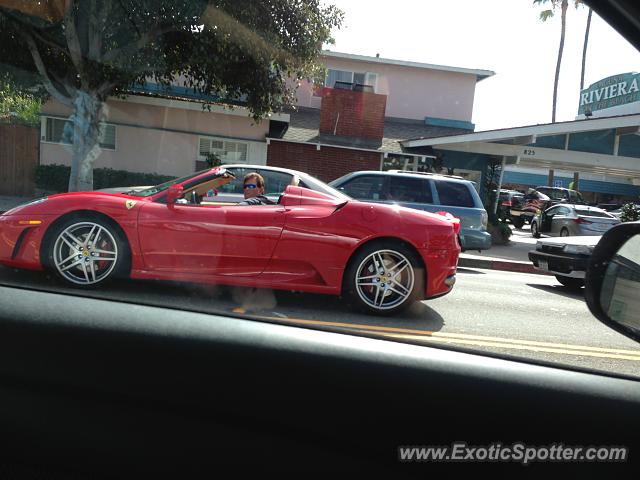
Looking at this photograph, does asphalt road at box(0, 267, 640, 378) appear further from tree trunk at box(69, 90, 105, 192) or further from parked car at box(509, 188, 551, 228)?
parked car at box(509, 188, 551, 228)

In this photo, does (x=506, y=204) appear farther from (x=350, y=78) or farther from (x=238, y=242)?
(x=238, y=242)

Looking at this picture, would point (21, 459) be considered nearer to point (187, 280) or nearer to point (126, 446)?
point (126, 446)

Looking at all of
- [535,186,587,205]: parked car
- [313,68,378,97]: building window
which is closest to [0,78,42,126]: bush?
[313,68,378,97]: building window

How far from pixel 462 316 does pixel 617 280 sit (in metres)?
3.39

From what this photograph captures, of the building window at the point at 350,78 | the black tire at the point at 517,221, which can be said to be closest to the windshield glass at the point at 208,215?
the building window at the point at 350,78

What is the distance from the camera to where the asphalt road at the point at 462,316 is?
2223 millimetres

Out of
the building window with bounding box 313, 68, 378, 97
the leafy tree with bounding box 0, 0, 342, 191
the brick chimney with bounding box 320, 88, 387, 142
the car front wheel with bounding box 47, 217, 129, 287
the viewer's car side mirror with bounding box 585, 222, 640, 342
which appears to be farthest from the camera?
the building window with bounding box 313, 68, 378, 97

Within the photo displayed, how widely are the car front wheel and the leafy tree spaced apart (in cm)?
129

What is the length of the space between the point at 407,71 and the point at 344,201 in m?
15.5

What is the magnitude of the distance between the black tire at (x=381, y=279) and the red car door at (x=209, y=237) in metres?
0.80

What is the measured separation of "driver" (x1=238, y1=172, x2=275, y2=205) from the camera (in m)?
4.92

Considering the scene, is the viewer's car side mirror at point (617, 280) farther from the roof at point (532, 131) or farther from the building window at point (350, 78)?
the building window at point (350, 78)

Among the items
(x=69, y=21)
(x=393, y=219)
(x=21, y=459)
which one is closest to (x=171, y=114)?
(x=393, y=219)

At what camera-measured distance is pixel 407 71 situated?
63.1ft
